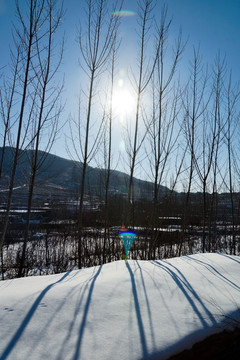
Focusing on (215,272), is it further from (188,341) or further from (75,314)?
(75,314)

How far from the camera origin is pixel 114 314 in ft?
4.28

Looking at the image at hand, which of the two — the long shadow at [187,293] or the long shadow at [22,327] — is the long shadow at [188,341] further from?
the long shadow at [22,327]

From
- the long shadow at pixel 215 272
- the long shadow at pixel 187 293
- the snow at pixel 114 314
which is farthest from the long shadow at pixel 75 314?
the long shadow at pixel 215 272

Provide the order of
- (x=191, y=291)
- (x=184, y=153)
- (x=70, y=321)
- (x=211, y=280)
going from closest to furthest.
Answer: (x=70, y=321) < (x=191, y=291) < (x=211, y=280) < (x=184, y=153)

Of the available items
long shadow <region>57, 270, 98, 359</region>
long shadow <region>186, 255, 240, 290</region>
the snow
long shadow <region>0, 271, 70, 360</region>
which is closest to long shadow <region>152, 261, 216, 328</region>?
the snow

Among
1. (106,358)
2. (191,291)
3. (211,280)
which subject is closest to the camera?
(106,358)

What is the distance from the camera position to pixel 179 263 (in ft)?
8.70

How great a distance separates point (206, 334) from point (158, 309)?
11.0 inches

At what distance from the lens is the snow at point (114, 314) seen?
1.02 m

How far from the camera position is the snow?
1.02 metres

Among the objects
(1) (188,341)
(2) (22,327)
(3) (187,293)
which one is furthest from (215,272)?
(2) (22,327)

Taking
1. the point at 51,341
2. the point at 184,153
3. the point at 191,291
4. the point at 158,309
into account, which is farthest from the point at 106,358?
the point at 184,153

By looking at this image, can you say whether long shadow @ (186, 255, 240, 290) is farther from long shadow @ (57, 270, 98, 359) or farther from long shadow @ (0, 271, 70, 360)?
long shadow @ (0, 271, 70, 360)

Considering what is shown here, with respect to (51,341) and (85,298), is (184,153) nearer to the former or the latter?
(85,298)
